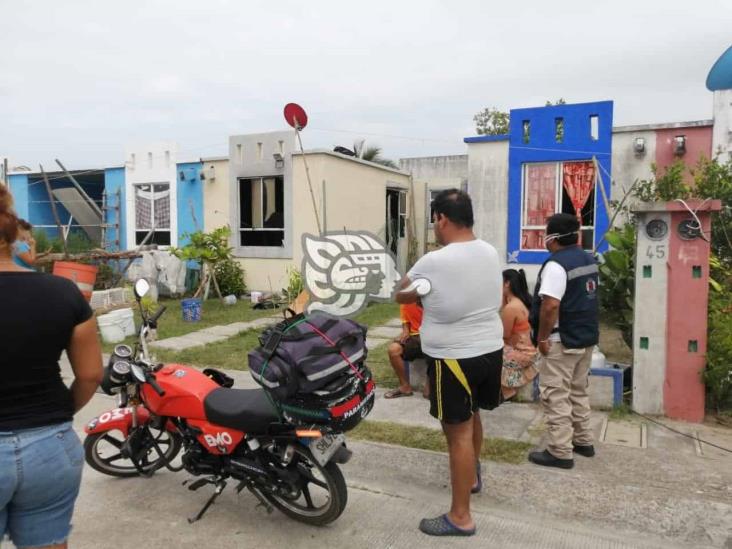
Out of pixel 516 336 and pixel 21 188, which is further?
pixel 21 188

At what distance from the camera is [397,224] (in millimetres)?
16797

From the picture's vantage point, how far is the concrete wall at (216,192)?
527 inches

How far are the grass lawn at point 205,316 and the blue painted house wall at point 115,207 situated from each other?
3.51m

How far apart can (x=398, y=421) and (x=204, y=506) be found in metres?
2.06

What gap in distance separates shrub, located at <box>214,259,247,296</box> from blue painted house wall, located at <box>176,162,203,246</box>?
1652 millimetres

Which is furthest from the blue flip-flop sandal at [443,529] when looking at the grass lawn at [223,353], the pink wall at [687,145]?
the pink wall at [687,145]

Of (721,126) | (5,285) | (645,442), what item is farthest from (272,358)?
(721,126)

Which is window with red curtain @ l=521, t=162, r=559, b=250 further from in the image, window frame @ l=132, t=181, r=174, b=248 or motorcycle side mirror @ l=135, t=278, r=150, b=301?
window frame @ l=132, t=181, r=174, b=248

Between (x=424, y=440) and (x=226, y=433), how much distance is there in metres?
1.89

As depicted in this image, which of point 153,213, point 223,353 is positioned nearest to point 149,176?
point 153,213

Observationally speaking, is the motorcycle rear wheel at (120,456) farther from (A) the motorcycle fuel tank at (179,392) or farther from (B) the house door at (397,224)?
(B) the house door at (397,224)

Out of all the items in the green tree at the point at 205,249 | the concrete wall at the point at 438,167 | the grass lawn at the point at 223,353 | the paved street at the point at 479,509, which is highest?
the concrete wall at the point at 438,167

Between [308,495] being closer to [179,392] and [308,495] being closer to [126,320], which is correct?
[179,392]

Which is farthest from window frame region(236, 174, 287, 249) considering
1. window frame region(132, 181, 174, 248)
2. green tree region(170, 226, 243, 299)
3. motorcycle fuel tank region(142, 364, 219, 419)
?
motorcycle fuel tank region(142, 364, 219, 419)
